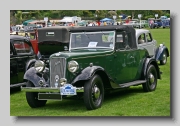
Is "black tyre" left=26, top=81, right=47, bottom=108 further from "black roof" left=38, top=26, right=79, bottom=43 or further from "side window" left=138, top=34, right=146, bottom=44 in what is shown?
"side window" left=138, top=34, right=146, bottom=44

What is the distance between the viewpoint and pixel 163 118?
28.9 ft

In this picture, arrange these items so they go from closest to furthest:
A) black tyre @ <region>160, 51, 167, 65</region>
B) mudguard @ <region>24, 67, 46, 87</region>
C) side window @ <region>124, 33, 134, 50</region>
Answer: mudguard @ <region>24, 67, 46, 87</region>
side window @ <region>124, 33, 134, 50</region>
black tyre @ <region>160, 51, 167, 65</region>

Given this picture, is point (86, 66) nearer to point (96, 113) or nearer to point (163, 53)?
point (96, 113)

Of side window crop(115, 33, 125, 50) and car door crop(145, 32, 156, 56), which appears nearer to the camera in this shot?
side window crop(115, 33, 125, 50)

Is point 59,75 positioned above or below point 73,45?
below

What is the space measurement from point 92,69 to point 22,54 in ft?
12.9

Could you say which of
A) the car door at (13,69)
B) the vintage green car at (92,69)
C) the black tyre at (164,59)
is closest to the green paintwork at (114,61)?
the vintage green car at (92,69)

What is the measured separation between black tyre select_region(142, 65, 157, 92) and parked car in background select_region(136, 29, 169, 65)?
359cm

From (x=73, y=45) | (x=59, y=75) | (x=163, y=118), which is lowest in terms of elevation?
(x=163, y=118)

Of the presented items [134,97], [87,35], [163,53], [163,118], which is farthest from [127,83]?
[163,53]

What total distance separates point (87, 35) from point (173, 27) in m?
2.46

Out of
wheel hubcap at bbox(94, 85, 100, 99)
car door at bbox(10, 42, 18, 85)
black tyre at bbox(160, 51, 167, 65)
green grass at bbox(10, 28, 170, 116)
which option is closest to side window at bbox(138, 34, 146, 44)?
black tyre at bbox(160, 51, 167, 65)

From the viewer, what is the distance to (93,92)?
943 cm

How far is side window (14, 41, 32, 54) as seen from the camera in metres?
12.7
